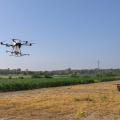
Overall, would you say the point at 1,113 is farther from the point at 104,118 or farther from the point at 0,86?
the point at 0,86

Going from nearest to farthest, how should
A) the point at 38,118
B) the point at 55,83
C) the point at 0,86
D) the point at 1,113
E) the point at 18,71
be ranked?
1. the point at 38,118
2. the point at 1,113
3. the point at 0,86
4. the point at 55,83
5. the point at 18,71

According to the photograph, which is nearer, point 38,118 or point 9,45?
point 38,118


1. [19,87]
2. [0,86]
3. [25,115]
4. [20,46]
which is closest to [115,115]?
[25,115]

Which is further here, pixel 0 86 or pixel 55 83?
pixel 55 83

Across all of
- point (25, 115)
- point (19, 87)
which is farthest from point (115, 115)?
point (19, 87)

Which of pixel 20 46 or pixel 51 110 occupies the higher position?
pixel 20 46

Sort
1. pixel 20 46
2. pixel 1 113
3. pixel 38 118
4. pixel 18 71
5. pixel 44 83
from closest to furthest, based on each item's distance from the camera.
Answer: pixel 38 118, pixel 1 113, pixel 20 46, pixel 44 83, pixel 18 71

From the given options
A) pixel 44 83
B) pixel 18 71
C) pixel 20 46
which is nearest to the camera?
pixel 20 46

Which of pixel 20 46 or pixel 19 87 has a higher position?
pixel 20 46

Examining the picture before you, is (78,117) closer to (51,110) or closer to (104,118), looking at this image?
(104,118)
